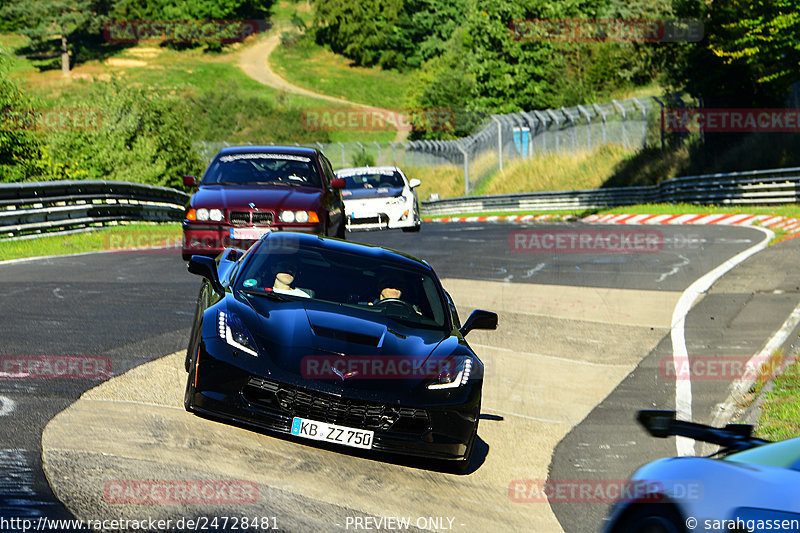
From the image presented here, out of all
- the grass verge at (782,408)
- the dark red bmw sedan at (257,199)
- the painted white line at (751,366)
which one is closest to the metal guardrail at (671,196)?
the painted white line at (751,366)

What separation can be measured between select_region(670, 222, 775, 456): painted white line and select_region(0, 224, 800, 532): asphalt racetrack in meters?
0.12

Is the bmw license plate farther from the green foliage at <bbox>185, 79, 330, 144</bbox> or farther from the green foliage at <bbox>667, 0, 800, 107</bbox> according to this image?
the green foliage at <bbox>185, 79, 330, 144</bbox>

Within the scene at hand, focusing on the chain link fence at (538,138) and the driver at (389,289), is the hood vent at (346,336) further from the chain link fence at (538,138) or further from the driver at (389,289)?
the chain link fence at (538,138)

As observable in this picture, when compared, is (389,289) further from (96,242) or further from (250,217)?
(96,242)

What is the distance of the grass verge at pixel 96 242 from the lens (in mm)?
18719

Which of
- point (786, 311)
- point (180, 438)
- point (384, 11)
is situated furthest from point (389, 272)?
point (384, 11)

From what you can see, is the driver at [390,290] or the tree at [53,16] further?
the tree at [53,16]

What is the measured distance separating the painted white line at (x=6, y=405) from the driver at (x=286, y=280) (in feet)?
6.37

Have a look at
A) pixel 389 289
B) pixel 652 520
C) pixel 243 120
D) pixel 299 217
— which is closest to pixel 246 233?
pixel 299 217

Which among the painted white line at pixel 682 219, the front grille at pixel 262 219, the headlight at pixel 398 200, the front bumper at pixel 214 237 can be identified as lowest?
the painted white line at pixel 682 219

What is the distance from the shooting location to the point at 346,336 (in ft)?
22.5

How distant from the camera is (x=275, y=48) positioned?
13212 centimetres

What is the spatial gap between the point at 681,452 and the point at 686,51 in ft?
119

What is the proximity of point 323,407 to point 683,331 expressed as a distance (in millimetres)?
6949
